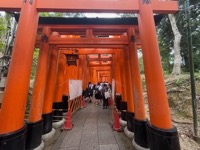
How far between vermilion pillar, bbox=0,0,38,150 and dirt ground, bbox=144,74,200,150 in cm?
539

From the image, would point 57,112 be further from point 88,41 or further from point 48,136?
point 88,41

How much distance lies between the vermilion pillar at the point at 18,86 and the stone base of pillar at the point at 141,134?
3182mm

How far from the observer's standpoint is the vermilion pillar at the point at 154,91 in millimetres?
2914

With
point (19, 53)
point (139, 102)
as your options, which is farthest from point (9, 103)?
point (139, 102)

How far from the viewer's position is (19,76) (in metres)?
3.13

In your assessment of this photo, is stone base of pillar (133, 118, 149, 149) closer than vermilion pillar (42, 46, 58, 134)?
Yes

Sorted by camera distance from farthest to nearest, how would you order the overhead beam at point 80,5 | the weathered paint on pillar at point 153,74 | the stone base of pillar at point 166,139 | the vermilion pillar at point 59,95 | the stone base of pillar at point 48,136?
the vermilion pillar at point 59,95, the stone base of pillar at point 48,136, the overhead beam at point 80,5, the weathered paint on pillar at point 153,74, the stone base of pillar at point 166,139

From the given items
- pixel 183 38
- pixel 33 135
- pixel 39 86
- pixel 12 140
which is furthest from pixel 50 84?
pixel 183 38

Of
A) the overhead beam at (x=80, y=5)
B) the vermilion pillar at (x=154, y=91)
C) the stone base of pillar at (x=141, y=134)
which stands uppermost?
the overhead beam at (x=80, y=5)

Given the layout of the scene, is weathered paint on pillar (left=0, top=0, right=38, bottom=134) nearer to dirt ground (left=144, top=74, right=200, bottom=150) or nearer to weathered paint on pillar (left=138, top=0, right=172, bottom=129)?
weathered paint on pillar (left=138, top=0, right=172, bottom=129)

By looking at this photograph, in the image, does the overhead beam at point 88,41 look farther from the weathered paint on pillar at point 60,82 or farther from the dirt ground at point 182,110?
the dirt ground at point 182,110

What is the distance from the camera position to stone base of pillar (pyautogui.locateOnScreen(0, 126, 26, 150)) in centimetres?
273

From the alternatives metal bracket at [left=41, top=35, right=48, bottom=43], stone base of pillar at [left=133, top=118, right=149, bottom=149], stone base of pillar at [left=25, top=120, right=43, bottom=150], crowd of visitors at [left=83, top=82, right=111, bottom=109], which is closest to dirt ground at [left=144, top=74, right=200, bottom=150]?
stone base of pillar at [left=133, top=118, right=149, bottom=149]

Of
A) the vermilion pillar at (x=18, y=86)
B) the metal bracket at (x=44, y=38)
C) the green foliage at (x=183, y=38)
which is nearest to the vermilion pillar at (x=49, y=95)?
the metal bracket at (x=44, y=38)
